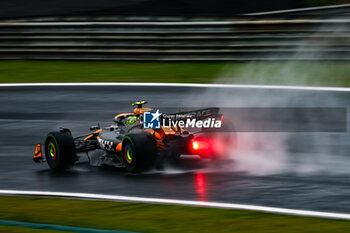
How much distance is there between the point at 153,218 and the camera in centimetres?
666

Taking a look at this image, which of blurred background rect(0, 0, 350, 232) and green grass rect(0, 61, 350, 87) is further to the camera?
green grass rect(0, 61, 350, 87)

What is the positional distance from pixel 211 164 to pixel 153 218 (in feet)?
8.35

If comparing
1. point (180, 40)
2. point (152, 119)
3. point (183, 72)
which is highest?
point (180, 40)

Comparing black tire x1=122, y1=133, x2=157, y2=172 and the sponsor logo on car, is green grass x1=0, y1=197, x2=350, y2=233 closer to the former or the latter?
black tire x1=122, y1=133, x2=157, y2=172

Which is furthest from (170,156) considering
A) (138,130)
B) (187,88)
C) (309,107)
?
(187,88)

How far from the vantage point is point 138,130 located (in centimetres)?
891

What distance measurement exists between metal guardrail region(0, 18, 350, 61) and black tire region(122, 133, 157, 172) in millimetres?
7362

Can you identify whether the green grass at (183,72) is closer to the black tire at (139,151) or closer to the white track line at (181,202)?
the black tire at (139,151)

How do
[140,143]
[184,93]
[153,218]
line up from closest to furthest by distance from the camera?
[153,218], [140,143], [184,93]

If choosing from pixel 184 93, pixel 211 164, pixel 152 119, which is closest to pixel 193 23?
pixel 184 93

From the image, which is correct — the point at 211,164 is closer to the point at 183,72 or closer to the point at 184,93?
the point at 184,93

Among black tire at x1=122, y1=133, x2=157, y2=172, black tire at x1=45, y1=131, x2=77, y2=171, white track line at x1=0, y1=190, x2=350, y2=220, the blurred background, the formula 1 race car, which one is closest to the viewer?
white track line at x1=0, y1=190, x2=350, y2=220

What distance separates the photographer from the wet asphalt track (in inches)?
298

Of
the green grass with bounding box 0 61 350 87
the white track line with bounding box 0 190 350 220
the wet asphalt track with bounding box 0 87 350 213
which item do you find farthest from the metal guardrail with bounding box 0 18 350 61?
the white track line with bounding box 0 190 350 220
